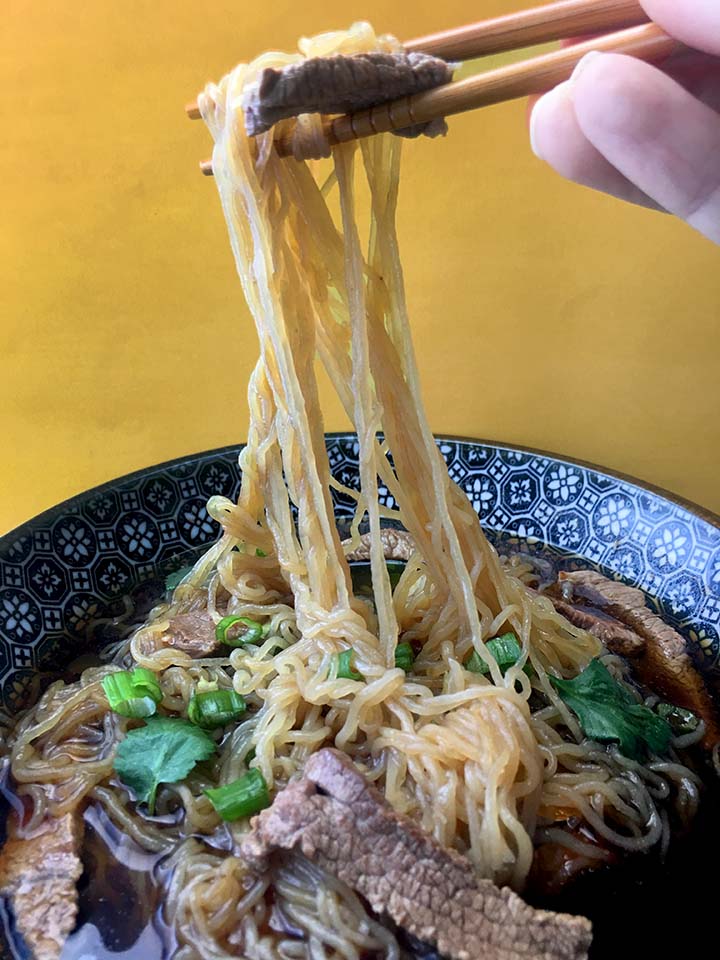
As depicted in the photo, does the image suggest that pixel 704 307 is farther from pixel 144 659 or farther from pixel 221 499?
pixel 144 659

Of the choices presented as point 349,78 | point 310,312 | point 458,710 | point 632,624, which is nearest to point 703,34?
point 349,78

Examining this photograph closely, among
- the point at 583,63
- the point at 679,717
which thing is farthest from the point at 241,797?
the point at 583,63

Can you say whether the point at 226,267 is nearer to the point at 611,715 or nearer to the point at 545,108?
the point at 545,108

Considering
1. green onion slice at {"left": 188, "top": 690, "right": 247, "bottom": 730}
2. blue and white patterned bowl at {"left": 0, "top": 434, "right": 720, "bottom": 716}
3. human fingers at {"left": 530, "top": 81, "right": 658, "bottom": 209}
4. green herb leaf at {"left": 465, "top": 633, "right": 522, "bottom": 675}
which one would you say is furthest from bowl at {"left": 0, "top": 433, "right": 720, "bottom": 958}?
human fingers at {"left": 530, "top": 81, "right": 658, "bottom": 209}

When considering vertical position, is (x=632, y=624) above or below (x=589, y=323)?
below

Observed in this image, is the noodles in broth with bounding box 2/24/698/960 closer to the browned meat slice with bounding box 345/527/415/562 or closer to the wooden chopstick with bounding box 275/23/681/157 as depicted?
the wooden chopstick with bounding box 275/23/681/157

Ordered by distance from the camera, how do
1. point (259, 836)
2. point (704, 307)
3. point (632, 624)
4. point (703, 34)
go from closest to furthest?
point (703, 34)
point (259, 836)
point (632, 624)
point (704, 307)
